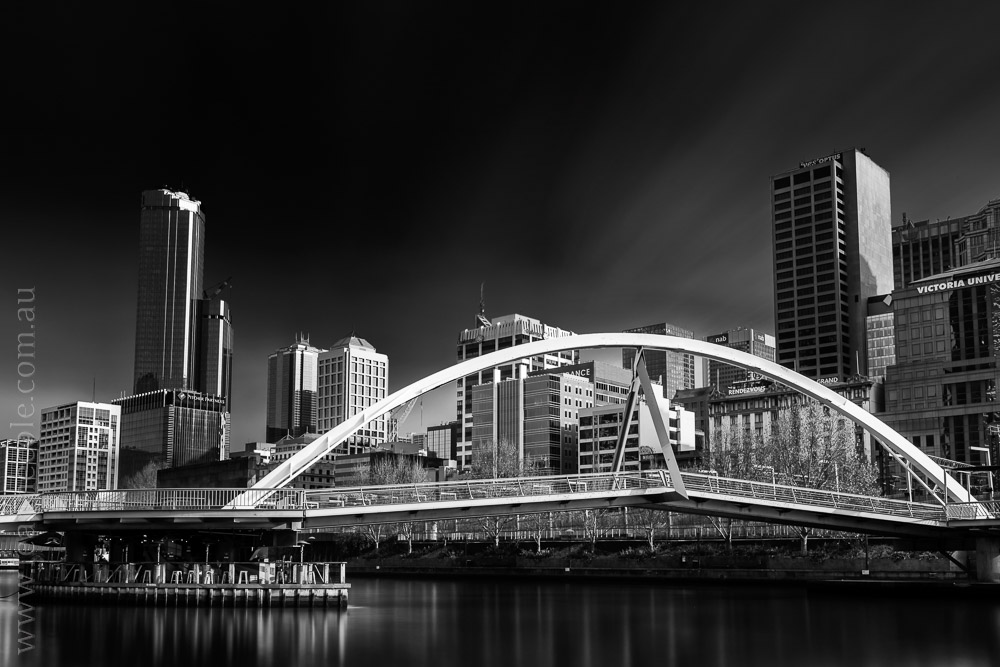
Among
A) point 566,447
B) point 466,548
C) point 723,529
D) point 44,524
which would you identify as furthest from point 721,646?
point 566,447

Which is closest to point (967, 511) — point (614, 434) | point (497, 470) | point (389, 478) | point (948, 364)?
point (497, 470)

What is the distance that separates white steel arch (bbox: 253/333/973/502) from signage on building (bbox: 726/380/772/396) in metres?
112

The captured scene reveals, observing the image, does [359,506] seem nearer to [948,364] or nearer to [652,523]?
[652,523]

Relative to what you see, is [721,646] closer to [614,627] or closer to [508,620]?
[614,627]

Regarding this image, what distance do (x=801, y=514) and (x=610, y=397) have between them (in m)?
132

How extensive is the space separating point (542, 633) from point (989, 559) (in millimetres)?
32969

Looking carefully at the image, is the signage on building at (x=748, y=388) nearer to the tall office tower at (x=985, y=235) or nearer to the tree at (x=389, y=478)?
the tall office tower at (x=985, y=235)

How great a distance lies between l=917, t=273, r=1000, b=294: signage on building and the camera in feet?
447

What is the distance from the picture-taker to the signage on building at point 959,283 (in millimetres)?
136250

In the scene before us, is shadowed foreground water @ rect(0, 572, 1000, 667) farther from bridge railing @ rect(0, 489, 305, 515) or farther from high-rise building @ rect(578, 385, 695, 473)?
high-rise building @ rect(578, 385, 695, 473)

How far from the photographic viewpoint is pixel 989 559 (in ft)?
211

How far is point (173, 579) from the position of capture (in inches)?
2186

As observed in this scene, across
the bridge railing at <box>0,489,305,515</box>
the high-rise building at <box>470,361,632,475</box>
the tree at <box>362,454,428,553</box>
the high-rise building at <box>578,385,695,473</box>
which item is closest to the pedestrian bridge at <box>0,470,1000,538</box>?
the bridge railing at <box>0,489,305,515</box>

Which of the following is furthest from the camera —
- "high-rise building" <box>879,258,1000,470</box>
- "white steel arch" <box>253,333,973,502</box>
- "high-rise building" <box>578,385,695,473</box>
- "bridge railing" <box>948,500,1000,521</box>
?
"high-rise building" <box>578,385,695,473</box>
